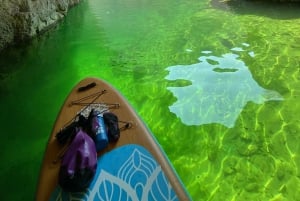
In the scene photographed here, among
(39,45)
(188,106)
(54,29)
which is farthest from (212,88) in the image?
(54,29)

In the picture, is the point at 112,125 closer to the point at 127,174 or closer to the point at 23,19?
the point at 127,174

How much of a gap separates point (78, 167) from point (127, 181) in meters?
0.34

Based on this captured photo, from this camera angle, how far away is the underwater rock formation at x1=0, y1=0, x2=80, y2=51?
5819 mm

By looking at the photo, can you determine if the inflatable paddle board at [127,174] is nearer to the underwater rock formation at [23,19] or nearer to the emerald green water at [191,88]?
the emerald green water at [191,88]

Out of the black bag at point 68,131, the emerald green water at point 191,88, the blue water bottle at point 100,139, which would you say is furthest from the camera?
the emerald green water at point 191,88

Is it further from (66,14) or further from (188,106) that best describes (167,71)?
(66,14)

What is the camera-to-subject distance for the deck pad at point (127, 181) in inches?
81.9

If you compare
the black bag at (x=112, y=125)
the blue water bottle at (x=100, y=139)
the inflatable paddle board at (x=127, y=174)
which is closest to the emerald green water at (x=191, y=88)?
the inflatable paddle board at (x=127, y=174)

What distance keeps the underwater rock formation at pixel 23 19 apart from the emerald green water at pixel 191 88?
0.72 ft

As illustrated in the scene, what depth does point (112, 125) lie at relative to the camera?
255cm

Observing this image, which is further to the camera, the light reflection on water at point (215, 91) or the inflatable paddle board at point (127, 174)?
the light reflection on water at point (215, 91)

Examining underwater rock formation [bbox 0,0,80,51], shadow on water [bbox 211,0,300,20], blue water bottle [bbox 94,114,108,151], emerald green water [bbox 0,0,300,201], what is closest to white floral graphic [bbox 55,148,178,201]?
blue water bottle [bbox 94,114,108,151]

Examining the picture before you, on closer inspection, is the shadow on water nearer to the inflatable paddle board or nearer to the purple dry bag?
the inflatable paddle board

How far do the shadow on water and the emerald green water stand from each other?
1.7 inches
